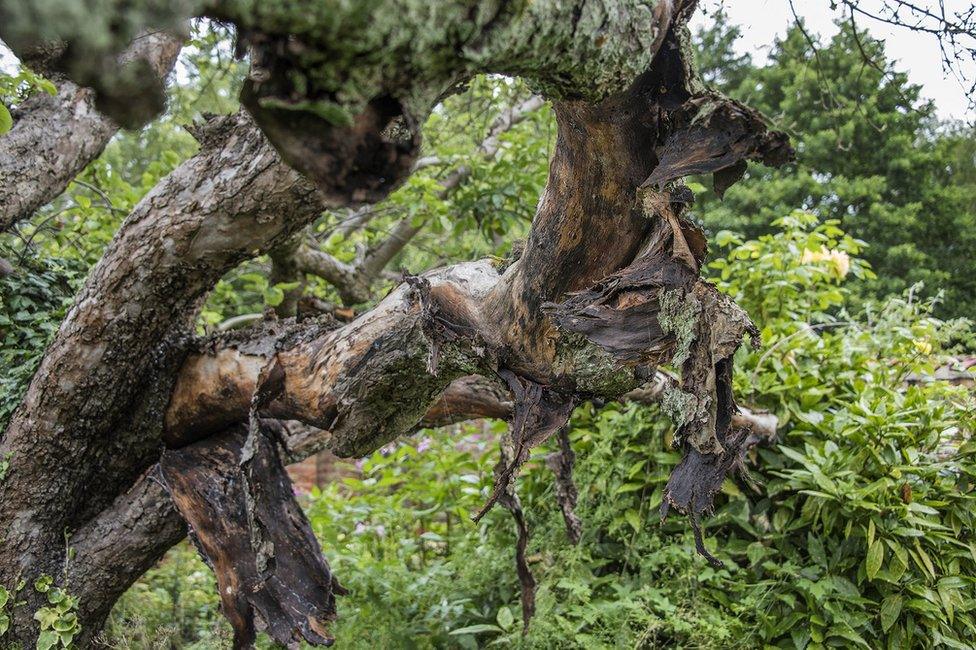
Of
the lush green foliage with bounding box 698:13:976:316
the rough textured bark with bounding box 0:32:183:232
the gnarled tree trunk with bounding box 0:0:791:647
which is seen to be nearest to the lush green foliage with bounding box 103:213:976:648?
the gnarled tree trunk with bounding box 0:0:791:647

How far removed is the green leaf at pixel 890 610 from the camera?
2635 mm

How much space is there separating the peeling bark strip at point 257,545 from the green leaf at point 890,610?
2.09m

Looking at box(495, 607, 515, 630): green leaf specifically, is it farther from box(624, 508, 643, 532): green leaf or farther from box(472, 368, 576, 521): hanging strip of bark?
box(472, 368, 576, 521): hanging strip of bark

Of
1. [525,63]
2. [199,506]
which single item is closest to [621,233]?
[525,63]

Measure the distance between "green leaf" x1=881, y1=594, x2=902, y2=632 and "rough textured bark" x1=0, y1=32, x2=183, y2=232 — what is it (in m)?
3.53

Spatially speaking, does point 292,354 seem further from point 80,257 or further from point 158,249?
point 80,257

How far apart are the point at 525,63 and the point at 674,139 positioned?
1.67ft

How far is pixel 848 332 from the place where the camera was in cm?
379

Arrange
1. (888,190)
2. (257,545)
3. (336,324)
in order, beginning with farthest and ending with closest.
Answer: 1. (888,190)
2. (336,324)
3. (257,545)

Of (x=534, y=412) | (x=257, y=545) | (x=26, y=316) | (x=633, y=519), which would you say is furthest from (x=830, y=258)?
(x=26, y=316)

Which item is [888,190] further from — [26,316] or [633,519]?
[26,316]

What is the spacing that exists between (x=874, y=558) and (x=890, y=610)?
203mm

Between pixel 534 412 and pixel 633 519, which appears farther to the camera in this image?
pixel 633 519

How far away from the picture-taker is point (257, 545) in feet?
7.03
